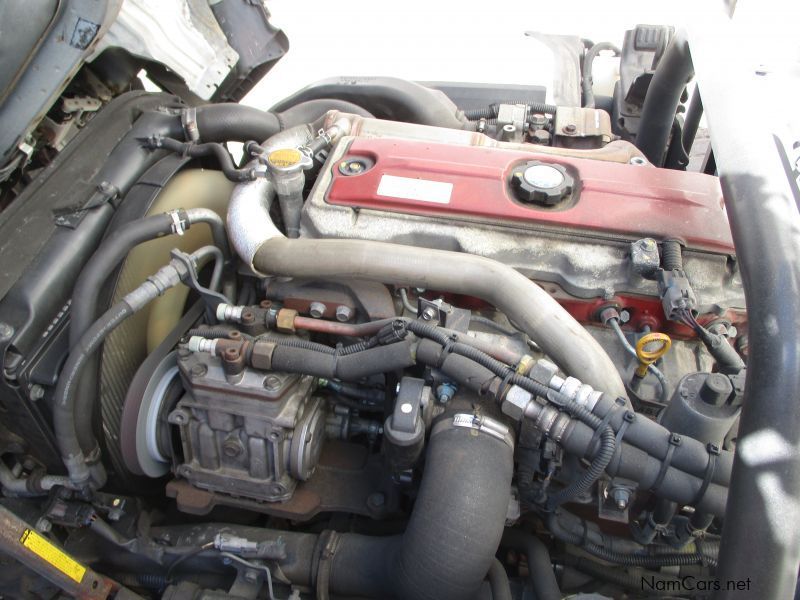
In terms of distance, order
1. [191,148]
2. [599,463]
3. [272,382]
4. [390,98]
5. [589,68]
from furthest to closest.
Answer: [589,68] < [390,98] < [191,148] < [272,382] < [599,463]

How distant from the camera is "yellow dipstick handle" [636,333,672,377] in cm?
132

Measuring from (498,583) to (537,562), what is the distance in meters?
0.19

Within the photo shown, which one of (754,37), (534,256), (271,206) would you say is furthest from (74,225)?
(754,37)

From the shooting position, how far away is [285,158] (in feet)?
5.18

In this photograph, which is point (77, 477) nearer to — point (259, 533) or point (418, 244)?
point (259, 533)

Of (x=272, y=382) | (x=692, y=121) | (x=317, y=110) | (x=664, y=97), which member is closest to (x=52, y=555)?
(x=272, y=382)

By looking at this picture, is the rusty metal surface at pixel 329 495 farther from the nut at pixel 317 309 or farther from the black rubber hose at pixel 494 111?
the black rubber hose at pixel 494 111

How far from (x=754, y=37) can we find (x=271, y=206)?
141cm

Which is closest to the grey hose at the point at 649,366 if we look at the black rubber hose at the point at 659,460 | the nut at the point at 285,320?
the black rubber hose at the point at 659,460

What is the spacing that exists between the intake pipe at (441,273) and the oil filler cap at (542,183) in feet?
0.86

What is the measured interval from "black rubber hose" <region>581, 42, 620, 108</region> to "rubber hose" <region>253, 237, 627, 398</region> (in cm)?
183

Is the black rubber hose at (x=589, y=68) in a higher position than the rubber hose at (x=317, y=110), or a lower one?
lower

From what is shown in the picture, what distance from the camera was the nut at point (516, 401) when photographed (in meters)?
1.25

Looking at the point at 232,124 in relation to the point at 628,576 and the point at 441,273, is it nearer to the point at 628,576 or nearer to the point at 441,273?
the point at 441,273
